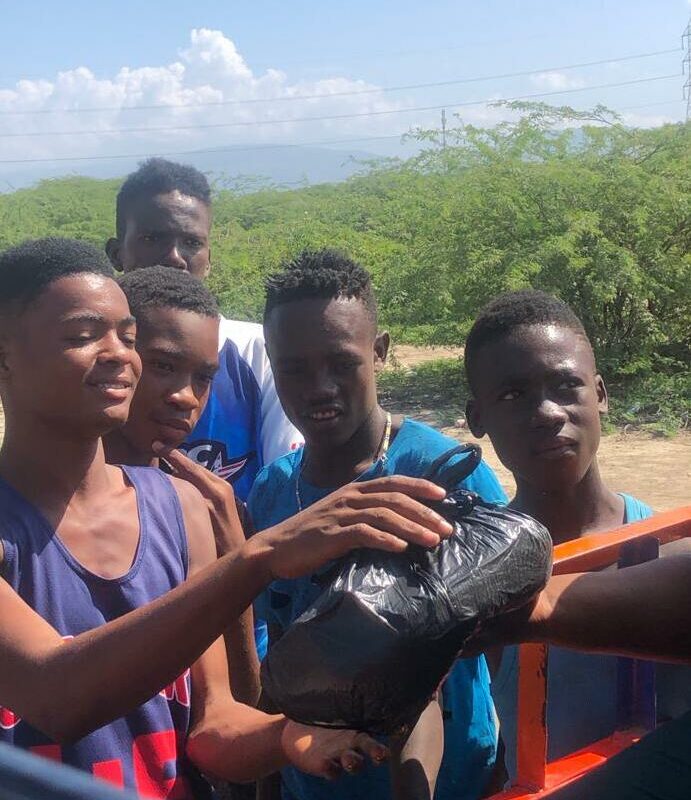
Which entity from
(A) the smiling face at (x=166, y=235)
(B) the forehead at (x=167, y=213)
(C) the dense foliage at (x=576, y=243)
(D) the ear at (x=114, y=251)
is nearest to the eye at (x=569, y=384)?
(A) the smiling face at (x=166, y=235)

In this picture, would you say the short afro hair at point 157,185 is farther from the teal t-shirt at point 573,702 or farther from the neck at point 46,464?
the teal t-shirt at point 573,702

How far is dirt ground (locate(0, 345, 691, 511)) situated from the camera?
7188 mm

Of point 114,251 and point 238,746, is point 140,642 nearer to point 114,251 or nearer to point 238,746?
point 238,746

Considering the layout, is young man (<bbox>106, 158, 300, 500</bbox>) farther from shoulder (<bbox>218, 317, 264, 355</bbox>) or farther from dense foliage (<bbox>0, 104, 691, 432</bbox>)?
dense foliage (<bbox>0, 104, 691, 432</bbox>)

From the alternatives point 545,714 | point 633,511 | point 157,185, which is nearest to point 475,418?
point 633,511

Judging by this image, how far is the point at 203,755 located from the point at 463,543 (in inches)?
28.0

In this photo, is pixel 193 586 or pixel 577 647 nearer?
pixel 193 586

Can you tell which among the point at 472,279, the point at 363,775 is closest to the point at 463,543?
the point at 363,775

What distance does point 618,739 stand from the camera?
5.73 ft

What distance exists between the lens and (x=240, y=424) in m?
2.78

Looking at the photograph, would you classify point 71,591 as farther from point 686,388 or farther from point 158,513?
point 686,388

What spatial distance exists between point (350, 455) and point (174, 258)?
4.08 feet

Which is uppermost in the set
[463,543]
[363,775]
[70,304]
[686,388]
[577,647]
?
[70,304]

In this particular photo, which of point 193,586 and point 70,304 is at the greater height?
point 70,304
